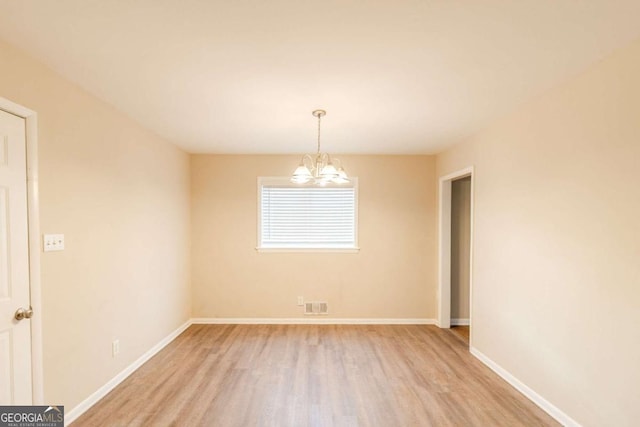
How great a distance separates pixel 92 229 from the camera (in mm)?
2299

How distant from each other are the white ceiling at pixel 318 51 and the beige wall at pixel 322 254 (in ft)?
5.03

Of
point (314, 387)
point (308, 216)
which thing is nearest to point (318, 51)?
point (314, 387)

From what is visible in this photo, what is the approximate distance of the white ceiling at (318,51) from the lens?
1.37 meters

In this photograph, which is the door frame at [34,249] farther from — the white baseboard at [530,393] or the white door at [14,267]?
the white baseboard at [530,393]

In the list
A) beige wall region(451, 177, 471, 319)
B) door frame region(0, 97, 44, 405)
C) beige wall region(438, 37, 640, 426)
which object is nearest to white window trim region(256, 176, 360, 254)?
beige wall region(451, 177, 471, 319)

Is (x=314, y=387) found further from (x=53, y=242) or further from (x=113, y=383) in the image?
(x=53, y=242)

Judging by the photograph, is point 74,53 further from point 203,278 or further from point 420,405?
point 420,405

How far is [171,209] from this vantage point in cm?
365

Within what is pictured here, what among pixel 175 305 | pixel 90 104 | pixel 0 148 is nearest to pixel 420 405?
pixel 175 305

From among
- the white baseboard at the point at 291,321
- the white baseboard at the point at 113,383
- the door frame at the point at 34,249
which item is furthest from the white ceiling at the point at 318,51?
the white baseboard at the point at 291,321

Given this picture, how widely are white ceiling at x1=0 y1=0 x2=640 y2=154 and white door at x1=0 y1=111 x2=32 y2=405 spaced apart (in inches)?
23.6

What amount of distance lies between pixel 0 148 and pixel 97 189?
2.49 feet

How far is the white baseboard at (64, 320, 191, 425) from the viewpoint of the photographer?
2.10m

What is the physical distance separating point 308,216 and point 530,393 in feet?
10.3
